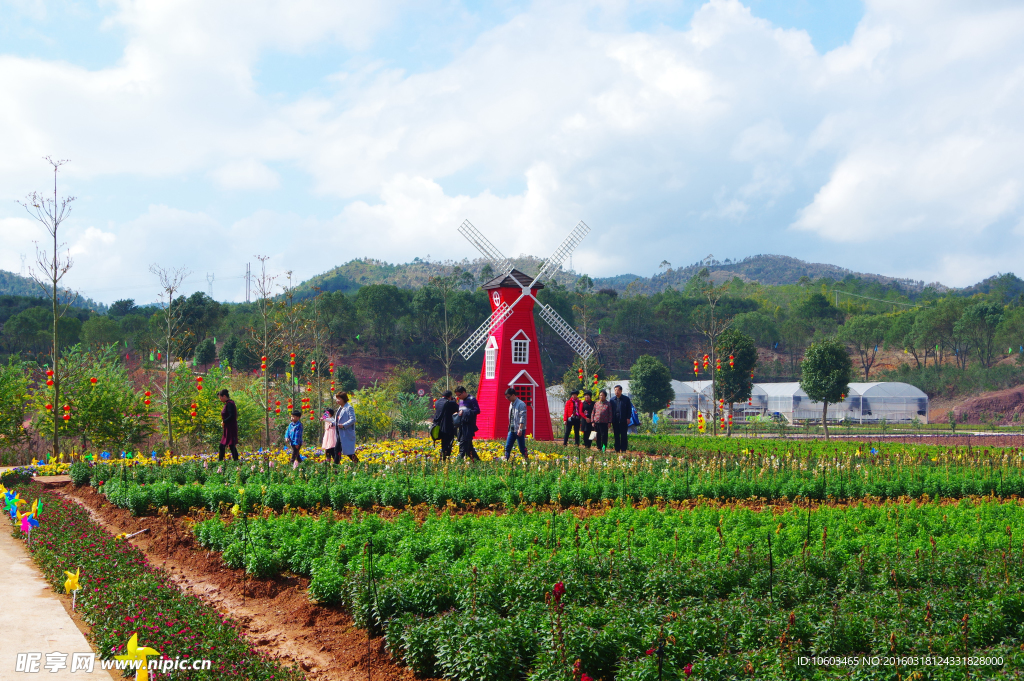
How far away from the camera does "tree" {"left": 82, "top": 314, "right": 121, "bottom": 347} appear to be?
55750mm

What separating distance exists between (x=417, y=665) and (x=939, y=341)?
75.3 meters

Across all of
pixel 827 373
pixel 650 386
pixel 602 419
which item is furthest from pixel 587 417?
pixel 650 386

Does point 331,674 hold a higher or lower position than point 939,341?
lower

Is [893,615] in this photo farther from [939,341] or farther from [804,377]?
[939,341]

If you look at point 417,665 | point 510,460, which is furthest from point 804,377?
point 417,665

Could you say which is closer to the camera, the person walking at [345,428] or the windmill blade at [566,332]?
the person walking at [345,428]

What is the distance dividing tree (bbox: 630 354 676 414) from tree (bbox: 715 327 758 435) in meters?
3.48

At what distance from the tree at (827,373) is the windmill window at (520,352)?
1706cm

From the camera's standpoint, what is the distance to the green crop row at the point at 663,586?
4785 mm

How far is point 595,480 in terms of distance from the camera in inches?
463

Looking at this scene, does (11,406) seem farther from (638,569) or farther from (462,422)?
(638,569)

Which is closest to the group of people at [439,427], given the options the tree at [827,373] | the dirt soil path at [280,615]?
the dirt soil path at [280,615]

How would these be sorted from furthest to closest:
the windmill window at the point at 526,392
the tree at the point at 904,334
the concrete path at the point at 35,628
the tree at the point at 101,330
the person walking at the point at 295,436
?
the tree at the point at 904,334, the tree at the point at 101,330, the windmill window at the point at 526,392, the person walking at the point at 295,436, the concrete path at the point at 35,628

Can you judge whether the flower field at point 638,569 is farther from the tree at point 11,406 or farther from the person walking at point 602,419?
the tree at point 11,406
